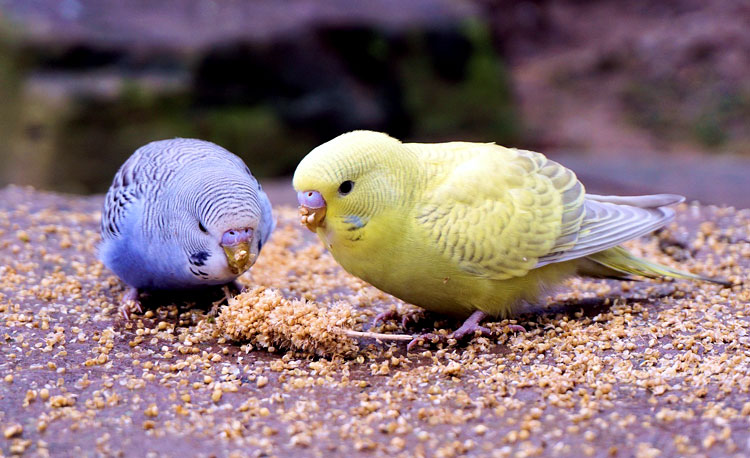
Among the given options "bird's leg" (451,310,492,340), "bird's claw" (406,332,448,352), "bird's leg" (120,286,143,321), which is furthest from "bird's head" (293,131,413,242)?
"bird's leg" (120,286,143,321)

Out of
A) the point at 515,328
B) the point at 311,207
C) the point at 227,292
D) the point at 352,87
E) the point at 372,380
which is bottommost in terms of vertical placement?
the point at 372,380

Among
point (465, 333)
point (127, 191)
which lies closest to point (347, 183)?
point (465, 333)

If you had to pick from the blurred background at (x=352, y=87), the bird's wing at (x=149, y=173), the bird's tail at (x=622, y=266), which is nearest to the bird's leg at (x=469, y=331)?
the bird's tail at (x=622, y=266)

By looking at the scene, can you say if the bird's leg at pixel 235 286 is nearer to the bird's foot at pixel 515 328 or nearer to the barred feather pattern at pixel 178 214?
→ the barred feather pattern at pixel 178 214

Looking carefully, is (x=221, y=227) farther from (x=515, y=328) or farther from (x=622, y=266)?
(x=622, y=266)

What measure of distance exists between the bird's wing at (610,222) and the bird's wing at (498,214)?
0.14 ft

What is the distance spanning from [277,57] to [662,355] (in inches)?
293

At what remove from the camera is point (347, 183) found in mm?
3355

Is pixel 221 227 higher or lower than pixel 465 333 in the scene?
higher

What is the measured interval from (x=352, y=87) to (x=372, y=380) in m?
7.55

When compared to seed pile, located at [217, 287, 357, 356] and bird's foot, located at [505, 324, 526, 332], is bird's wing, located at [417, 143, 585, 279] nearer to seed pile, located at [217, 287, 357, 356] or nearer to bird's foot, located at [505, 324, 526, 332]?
bird's foot, located at [505, 324, 526, 332]

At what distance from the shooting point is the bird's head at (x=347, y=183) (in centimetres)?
329

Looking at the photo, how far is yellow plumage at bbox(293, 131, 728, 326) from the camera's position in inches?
133

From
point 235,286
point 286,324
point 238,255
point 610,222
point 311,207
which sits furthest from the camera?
point 235,286
